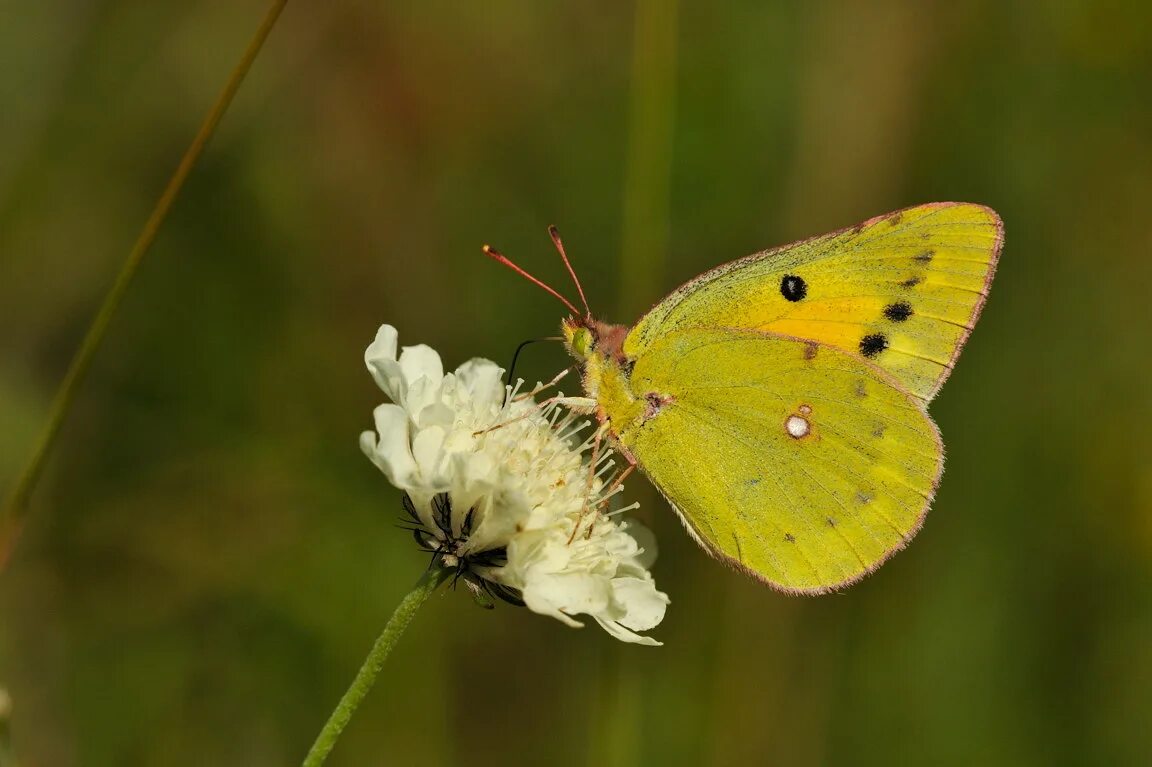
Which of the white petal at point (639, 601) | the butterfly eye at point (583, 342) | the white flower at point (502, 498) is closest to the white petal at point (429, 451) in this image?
the white flower at point (502, 498)

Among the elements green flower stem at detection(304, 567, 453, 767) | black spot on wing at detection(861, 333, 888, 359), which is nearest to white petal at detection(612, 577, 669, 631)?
green flower stem at detection(304, 567, 453, 767)

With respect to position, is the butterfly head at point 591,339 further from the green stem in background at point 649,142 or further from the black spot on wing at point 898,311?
the black spot on wing at point 898,311

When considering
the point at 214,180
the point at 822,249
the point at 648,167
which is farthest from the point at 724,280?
the point at 214,180

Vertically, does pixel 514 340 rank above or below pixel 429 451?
below

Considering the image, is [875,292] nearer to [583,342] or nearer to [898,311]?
[898,311]

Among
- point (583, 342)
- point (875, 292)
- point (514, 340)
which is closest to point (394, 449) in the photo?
point (583, 342)
